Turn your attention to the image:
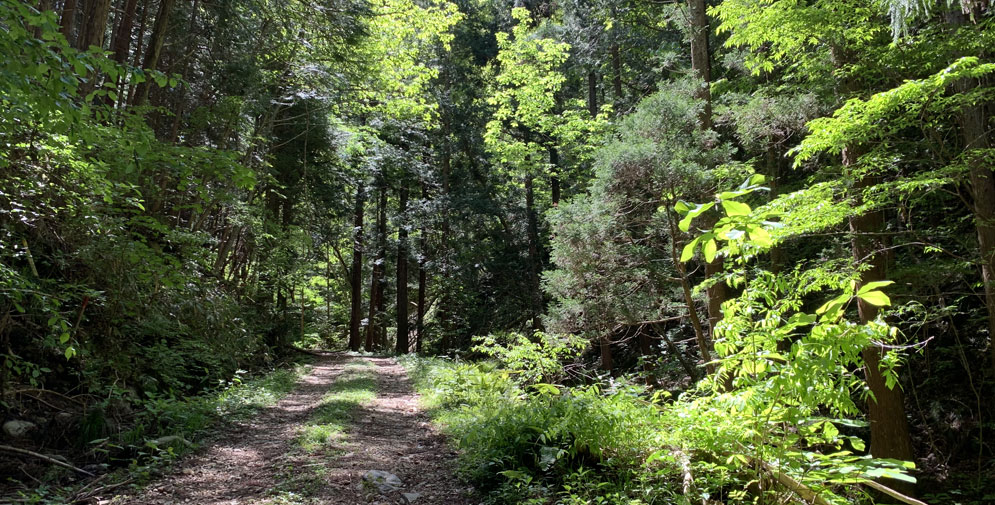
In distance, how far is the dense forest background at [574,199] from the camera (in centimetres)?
361

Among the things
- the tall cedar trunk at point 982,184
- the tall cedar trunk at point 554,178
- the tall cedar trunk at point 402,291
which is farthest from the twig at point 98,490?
the tall cedar trunk at point 402,291

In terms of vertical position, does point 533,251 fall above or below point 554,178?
below

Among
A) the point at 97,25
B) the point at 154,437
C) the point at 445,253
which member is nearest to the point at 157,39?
the point at 97,25

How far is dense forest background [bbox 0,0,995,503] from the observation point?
361 centimetres

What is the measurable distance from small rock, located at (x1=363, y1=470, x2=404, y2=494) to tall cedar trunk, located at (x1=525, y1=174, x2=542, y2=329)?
1208 centimetres

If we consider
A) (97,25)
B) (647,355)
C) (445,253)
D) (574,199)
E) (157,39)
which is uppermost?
(157,39)

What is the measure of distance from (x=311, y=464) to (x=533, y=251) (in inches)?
511

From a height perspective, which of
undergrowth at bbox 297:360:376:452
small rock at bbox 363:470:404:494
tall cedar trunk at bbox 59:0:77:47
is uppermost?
tall cedar trunk at bbox 59:0:77:47

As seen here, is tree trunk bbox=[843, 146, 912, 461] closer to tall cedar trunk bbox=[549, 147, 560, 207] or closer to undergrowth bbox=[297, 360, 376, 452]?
undergrowth bbox=[297, 360, 376, 452]

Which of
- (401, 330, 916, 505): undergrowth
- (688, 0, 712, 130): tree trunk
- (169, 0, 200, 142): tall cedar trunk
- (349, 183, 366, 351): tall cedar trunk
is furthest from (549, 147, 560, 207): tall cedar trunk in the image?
(401, 330, 916, 505): undergrowth

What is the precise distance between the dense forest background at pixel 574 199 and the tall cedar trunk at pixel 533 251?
12cm

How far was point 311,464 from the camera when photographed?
4969 millimetres

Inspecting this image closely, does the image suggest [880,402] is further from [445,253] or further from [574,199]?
[445,253]

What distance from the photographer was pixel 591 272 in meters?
10.2
